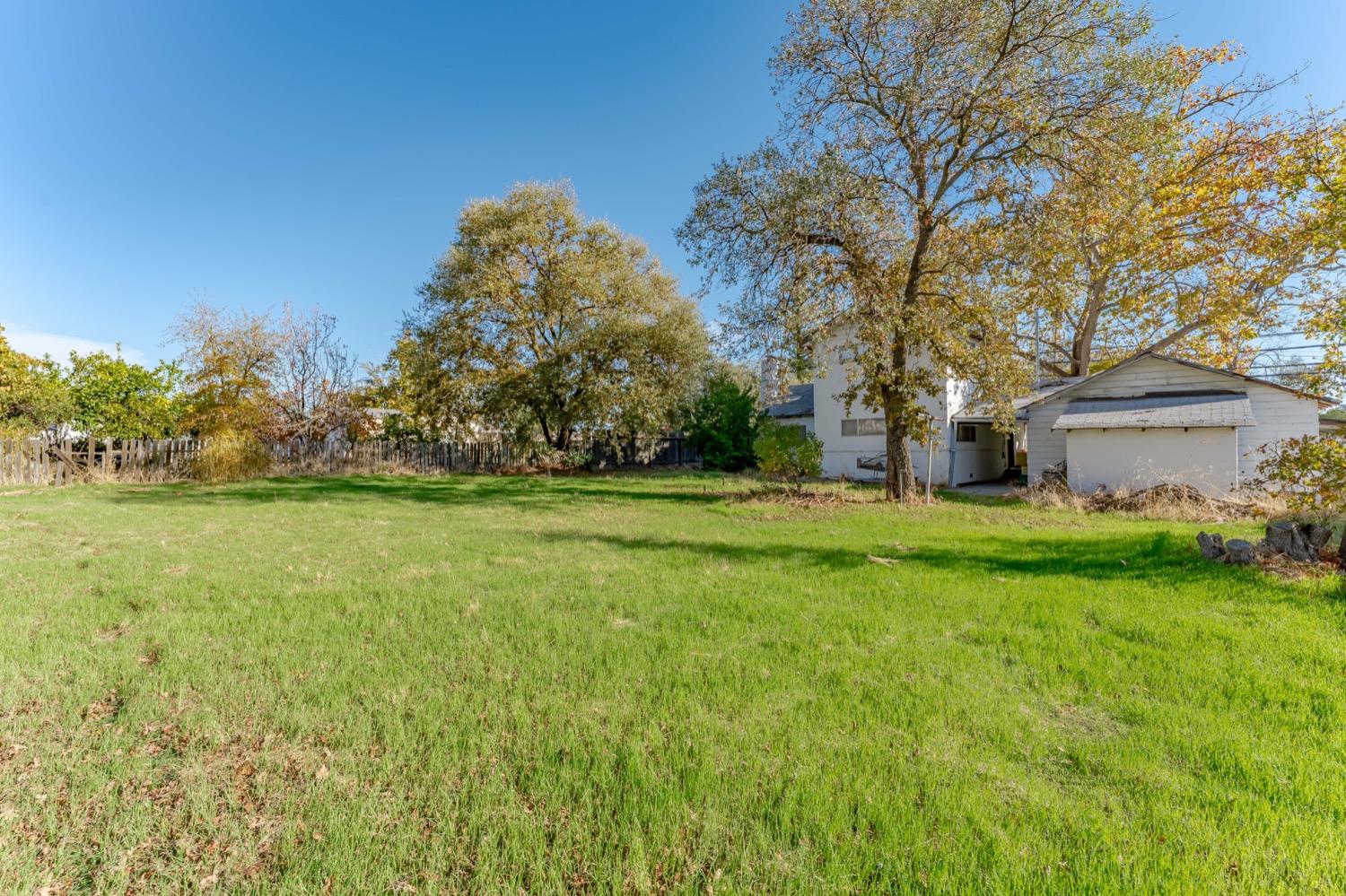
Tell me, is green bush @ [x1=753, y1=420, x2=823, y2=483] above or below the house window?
below

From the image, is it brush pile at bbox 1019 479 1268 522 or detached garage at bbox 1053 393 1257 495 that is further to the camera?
detached garage at bbox 1053 393 1257 495

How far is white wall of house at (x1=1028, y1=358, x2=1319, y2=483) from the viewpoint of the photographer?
13078 mm

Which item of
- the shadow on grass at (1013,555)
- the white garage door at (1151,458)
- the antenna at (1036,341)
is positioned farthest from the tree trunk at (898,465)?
the antenna at (1036,341)

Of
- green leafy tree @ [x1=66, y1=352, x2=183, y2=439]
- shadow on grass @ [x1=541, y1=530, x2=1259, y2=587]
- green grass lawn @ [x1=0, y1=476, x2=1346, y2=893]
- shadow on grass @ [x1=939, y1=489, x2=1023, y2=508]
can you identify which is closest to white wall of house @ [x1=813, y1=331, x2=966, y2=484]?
shadow on grass @ [x1=939, y1=489, x2=1023, y2=508]

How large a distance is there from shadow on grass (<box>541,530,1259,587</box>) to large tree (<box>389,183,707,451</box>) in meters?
13.8

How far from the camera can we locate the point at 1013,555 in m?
7.11

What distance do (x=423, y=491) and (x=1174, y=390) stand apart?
2032cm

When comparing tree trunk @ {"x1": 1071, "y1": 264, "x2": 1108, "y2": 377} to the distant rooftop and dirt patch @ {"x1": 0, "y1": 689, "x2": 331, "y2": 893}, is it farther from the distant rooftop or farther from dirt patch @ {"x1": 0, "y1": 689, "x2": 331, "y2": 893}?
dirt patch @ {"x1": 0, "y1": 689, "x2": 331, "y2": 893}

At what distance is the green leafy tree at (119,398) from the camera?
57.6 ft

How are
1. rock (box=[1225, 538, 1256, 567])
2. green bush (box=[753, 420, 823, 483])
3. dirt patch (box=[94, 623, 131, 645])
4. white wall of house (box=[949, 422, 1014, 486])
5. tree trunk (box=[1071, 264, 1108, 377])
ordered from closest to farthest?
1. dirt patch (box=[94, 623, 131, 645])
2. rock (box=[1225, 538, 1256, 567])
3. green bush (box=[753, 420, 823, 483])
4. white wall of house (box=[949, 422, 1014, 486])
5. tree trunk (box=[1071, 264, 1108, 377])

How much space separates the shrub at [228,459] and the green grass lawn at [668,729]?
13067 millimetres

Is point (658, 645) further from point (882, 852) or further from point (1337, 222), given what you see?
point (1337, 222)

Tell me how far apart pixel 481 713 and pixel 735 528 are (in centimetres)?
662

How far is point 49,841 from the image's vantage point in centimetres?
207
